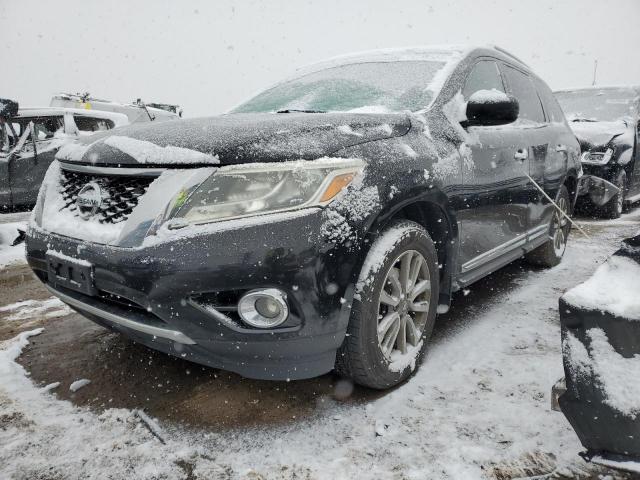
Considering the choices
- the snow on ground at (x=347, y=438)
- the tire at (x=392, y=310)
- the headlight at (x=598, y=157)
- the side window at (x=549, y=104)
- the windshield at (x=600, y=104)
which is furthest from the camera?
the windshield at (x=600, y=104)

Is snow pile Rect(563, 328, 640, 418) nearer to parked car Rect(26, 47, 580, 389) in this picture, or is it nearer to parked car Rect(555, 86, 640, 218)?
parked car Rect(26, 47, 580, 389)

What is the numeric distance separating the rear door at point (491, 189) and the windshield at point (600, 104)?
180 inches

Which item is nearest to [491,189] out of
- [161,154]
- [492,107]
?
[492,107]

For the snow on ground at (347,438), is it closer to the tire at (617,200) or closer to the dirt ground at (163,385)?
the dirt ground at (163,385)

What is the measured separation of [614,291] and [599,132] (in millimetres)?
6035

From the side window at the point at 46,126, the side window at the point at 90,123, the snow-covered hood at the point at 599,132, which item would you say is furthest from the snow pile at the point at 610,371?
the side window at the point at 90,123

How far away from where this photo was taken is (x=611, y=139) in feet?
20.3

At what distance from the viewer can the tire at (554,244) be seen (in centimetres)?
398

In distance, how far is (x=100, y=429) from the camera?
6.04 feet

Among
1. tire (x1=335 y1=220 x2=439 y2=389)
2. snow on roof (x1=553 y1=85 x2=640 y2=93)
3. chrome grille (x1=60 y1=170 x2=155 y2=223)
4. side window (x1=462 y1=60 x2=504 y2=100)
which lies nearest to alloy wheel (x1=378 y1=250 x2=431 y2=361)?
tire (x1=335 y1=220 x2=439 y2=389)

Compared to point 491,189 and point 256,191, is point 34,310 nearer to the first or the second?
point 256,191

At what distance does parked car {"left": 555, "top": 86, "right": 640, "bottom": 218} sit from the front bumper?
5722mm

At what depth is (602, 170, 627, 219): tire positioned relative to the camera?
6176mm

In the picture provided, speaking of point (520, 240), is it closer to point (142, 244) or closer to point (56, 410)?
point (142, 244)
